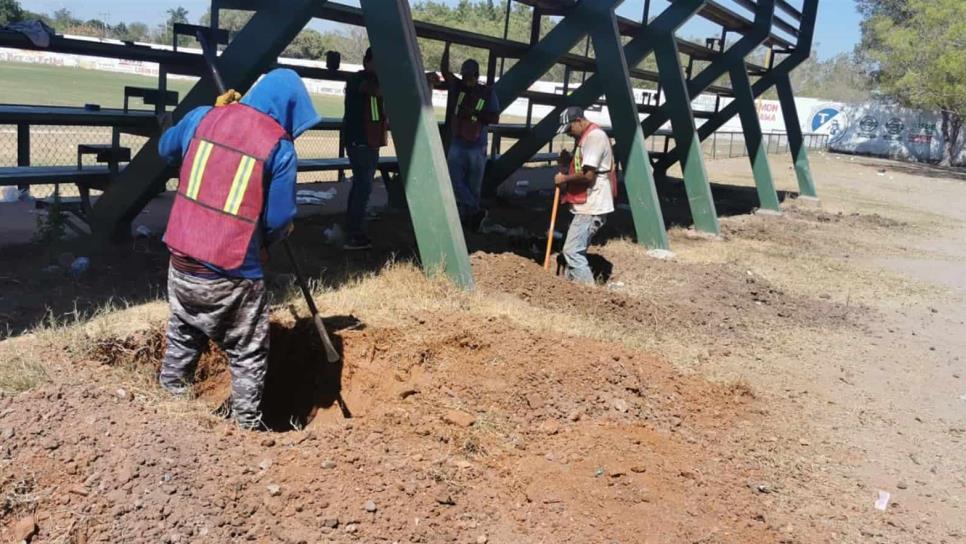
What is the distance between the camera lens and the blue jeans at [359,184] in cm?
796

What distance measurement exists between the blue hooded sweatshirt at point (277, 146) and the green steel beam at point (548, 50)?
6.43 metres

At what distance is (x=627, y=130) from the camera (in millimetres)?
10023

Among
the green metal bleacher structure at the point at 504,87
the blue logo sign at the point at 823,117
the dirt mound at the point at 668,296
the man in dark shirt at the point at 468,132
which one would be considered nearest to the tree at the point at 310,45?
the green metal bleacher structure at the point at 504,87

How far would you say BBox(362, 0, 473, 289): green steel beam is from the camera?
628 centimetres

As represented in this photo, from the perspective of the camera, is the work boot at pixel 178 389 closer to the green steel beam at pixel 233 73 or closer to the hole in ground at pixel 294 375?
the hole in ground at pixel 294 375

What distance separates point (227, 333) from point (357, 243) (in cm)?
369

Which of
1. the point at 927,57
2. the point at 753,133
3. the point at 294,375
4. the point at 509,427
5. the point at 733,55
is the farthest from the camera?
the point at 927,57

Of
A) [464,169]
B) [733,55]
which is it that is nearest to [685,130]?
[733,55]

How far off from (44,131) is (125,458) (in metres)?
18.6

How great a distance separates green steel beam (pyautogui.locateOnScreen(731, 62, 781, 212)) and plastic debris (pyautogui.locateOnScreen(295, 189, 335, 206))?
7.75 meters

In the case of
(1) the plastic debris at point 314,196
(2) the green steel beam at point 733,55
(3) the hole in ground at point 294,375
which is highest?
(2) the green steel beam at point 733,55

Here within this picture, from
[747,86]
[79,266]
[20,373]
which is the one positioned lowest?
[79,266]

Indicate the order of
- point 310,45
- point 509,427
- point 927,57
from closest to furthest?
point 509,427 < point 310,45 < point 927,57

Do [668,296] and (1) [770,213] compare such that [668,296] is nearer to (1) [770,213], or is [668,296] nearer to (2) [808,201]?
(1) [770,213]
